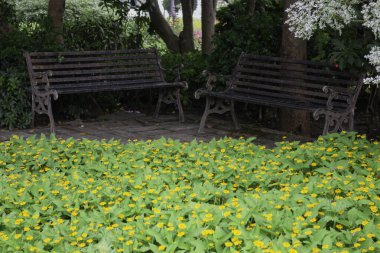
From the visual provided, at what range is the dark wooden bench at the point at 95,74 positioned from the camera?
26.2ft

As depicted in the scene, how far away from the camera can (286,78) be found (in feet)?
25.7

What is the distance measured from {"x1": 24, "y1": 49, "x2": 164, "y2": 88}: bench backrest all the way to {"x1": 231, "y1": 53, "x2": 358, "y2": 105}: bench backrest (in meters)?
1.40

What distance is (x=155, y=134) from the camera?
26.1ft

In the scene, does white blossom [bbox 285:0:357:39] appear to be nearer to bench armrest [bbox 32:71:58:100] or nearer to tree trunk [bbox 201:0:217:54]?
bench armrest [bbox 32:71:58:100]

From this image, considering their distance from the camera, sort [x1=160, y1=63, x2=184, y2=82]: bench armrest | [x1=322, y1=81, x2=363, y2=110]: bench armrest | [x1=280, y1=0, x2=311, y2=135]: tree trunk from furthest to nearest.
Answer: [x1=160, y1=63, x2=184, y2=82]: bench armrest
[x1=280, y1=0, x2=311, y2=135]: tree trunk
[x1=322, y1=81, x2=363, y2=110]: bench armrest

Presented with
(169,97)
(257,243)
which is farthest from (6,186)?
(169,97)

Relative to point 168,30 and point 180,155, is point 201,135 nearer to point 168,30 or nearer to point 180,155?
point 180,155

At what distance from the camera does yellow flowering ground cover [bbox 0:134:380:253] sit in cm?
352

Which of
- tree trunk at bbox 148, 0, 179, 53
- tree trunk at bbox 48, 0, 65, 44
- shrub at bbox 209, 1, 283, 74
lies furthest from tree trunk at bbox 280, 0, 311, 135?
tree trunk at bbox 148, 0, 179, 53

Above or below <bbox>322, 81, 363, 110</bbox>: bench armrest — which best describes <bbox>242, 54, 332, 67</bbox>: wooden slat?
above

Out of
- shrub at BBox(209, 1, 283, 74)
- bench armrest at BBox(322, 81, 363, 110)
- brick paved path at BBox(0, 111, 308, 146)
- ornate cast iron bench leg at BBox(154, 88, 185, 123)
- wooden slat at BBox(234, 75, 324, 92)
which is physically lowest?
brick paved path at BBox(0, 111, 308, 146)

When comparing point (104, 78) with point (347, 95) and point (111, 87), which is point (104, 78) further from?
point (347, 95)

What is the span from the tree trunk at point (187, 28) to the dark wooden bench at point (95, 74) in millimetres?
2021

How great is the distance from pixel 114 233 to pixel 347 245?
125 cm
